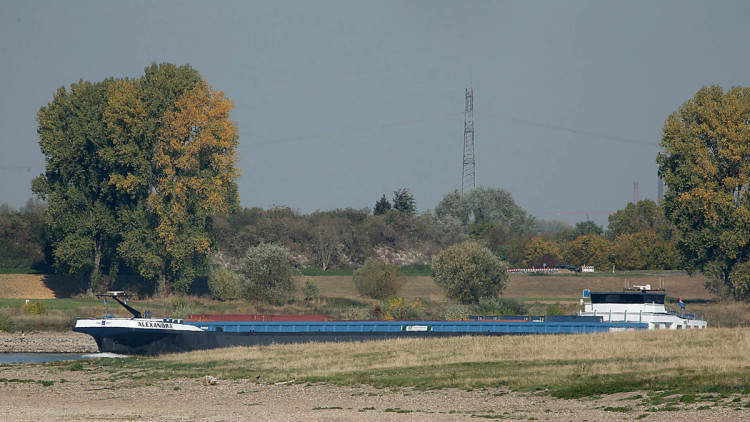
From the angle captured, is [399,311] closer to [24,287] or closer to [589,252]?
[24,287]

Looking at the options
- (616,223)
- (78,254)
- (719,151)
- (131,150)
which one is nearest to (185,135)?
(131,150)

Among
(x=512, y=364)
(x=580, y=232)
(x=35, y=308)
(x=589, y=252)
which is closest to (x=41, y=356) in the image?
(x=35, y=308)

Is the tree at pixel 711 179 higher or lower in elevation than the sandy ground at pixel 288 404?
higher

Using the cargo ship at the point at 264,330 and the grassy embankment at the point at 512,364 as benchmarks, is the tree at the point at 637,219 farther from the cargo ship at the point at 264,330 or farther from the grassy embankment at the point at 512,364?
the grassy embankment at the point at 512,364

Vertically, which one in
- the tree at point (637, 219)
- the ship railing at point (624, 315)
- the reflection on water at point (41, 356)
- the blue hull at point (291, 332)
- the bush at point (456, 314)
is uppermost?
the tree at point (637, 219)

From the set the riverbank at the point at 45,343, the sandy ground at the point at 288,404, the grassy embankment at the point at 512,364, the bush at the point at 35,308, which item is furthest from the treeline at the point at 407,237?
the sandy ground at the point at 288,404

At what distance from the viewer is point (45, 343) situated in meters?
57.5

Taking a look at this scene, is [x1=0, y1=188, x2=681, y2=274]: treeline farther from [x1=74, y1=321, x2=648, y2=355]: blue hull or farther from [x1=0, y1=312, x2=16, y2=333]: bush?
[x1=74, y1=321, x2=648, y2=355]: blue hull

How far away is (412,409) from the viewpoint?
26000mm

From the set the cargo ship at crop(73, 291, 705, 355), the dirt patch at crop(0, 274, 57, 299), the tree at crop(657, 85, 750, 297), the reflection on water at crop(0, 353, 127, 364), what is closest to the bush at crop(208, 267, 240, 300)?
the dirt patch at crop(0, 274, 57, 299)

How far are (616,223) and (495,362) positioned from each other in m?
116

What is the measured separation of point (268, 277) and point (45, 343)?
81.1 ft

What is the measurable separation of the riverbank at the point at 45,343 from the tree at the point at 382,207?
94530mm

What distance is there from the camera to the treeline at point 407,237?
122438 millimetres
